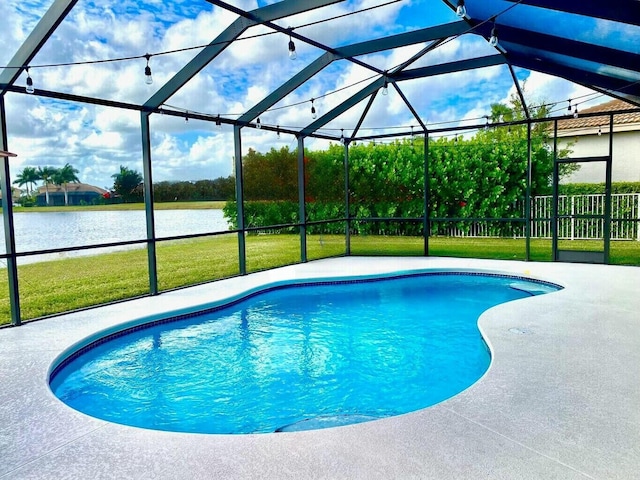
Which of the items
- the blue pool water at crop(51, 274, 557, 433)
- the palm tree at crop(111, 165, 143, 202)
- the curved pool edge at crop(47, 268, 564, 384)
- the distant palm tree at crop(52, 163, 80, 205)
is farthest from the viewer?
the palm tree at crop(111, 165, 143, 202)

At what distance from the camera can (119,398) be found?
4172 millimetres

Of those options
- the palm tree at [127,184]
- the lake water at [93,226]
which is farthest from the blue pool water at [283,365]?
the palm tree at [127,184]

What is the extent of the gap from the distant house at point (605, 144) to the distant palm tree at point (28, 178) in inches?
517

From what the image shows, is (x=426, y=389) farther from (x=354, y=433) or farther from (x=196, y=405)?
(x=196, y=405)

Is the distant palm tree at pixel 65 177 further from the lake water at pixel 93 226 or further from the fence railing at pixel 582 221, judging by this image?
the fence railing at pixel 582 221

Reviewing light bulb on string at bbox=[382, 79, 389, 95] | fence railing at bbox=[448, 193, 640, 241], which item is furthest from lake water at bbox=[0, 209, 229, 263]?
fence railing at bbox=[448, 193, 640, 241]

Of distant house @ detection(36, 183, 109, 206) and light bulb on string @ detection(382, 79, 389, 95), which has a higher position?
light bulb on string @ detection(382, 79, 389, 95)

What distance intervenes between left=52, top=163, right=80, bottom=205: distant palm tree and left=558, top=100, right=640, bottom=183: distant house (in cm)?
1256

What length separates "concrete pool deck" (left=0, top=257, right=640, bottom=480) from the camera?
242 cm

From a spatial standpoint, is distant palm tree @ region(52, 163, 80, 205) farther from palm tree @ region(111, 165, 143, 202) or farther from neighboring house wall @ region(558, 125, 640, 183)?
neighboring house wall @ region(558, 125, 640, 183)

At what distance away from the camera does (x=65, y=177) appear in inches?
478

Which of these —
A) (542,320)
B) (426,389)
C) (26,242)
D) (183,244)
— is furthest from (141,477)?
(183,244)

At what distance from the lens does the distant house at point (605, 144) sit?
1199 centimetres

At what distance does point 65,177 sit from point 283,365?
994cm
